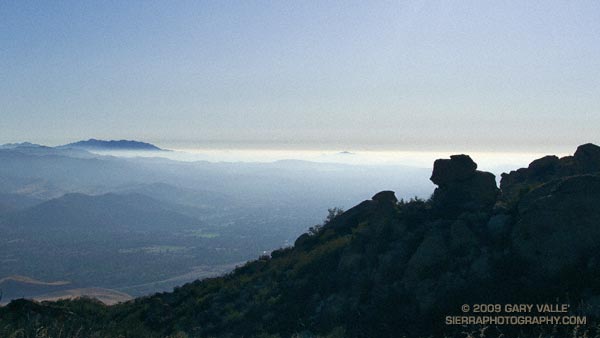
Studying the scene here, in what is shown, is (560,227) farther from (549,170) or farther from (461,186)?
(549,170)

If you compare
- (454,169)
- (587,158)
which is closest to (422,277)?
(454,169)

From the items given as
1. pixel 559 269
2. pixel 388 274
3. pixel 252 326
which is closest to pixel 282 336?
pixel 252 326

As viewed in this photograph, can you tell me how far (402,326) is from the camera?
1227 cm

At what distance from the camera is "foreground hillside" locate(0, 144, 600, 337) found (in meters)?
11.6

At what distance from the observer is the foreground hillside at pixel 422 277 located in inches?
458

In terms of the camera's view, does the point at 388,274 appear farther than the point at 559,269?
Yes

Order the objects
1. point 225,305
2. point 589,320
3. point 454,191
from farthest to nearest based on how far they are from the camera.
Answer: point 225,305 → point 454,191 → point 589,320

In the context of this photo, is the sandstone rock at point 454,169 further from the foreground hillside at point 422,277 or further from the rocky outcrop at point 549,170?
the rocky outcrop at point 549,170

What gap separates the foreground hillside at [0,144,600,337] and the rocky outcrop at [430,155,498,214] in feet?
0.16

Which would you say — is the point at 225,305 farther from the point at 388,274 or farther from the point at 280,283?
the point at 388,274

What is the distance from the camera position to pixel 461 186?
18.3 meters

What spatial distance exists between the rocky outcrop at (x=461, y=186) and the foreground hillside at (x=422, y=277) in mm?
49

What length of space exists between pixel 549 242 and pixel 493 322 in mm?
4087

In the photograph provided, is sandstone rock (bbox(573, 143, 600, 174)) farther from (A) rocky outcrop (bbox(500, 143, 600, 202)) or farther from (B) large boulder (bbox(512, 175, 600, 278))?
(B) large boulder (bbox(512, 175, 600, 278))
